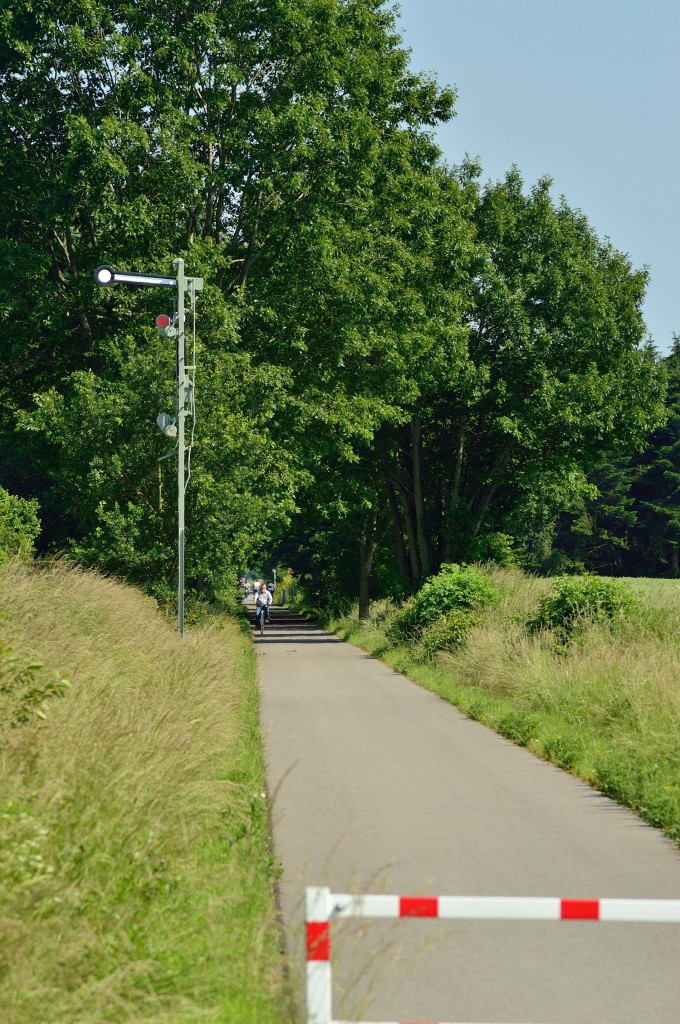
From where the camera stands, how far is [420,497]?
4000 centimetres

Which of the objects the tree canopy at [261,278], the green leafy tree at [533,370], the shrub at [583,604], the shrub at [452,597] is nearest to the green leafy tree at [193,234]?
the tree canopy at [261,278]

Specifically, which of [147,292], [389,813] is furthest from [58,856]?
[147,292]

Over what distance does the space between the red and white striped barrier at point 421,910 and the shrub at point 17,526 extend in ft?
65.4

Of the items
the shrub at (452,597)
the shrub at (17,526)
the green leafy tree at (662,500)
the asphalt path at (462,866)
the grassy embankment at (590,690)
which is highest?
the green leafy tree at (662,500)

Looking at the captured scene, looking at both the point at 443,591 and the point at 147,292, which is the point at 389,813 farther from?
the point at 147,292

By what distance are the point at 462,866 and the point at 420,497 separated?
105 feet

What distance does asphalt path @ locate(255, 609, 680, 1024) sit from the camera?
219 inches

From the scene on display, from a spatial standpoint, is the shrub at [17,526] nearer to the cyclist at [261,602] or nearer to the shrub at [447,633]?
the shrub at [447,633]

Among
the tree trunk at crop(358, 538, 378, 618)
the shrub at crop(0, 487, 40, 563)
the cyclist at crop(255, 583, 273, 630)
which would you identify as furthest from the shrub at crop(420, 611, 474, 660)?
the tree trunk at crop(358, 538, 378, 618)

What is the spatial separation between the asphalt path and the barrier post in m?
0.42

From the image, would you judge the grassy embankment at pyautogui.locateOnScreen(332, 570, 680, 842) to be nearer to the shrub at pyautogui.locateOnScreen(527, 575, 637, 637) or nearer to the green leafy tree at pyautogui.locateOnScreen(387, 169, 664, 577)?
the shrub at pyautogui.locateOnScreen(527, 575, 637, 637)

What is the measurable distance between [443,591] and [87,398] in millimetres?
8471

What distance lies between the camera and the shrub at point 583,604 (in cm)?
2011

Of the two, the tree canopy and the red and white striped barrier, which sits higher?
the tree canopy
